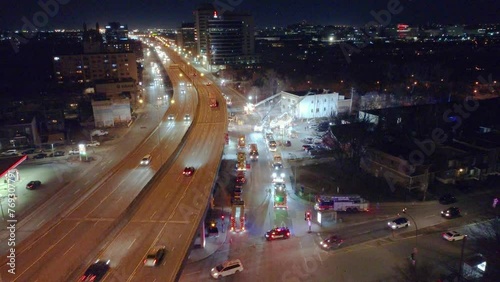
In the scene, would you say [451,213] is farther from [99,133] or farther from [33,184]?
[99,133]

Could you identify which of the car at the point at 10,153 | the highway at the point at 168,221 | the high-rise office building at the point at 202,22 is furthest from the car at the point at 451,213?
the high-rise office building at the point at 202,22

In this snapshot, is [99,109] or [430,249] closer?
[430,249]

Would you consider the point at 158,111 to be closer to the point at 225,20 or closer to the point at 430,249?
the point at 430,249

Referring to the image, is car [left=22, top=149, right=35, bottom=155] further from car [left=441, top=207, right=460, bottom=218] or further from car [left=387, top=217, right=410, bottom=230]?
car [left=441, top=207, right=460, bottom=218]

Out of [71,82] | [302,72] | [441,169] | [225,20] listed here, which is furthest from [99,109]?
[225,20]

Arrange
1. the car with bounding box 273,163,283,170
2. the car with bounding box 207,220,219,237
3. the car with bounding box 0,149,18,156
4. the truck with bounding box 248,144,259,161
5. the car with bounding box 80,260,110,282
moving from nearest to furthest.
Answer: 1. the car with bounding box 80,260,110,282
2. the car with bounding box 207,220,219,237
3. the car with bounding box 273,163,283,170
4. the truck with bounding box 248,144,259,161
5. the car with bounding box 0,149,18,156

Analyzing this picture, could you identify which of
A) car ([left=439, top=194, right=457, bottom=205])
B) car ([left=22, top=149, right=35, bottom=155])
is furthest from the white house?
car ([left=22, top=149, right=35, bottom=155])

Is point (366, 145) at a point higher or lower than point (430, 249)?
higher
